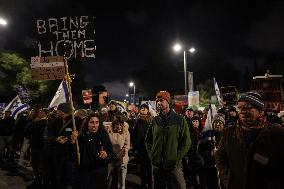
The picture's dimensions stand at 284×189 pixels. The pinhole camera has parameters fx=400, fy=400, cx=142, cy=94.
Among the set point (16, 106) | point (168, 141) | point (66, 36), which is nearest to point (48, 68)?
point (66, 36)

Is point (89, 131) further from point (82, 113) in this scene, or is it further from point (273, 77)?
point (273, 77)

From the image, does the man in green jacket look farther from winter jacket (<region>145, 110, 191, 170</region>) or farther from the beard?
the beard

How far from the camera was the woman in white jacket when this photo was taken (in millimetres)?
8398

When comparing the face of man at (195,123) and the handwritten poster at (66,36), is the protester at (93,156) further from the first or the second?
the face of man at (195,123)

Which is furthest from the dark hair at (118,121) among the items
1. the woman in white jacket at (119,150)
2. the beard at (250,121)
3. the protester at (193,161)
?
the beard at (250,121)

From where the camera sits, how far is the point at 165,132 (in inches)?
254

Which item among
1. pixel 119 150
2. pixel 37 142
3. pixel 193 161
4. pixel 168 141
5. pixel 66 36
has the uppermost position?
pixel 66 36

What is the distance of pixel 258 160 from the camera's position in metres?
3.51

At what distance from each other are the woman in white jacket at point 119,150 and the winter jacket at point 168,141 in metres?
1.92

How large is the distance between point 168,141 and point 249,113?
8.92 ft

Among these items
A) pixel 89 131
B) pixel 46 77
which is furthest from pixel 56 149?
pixel 89 131

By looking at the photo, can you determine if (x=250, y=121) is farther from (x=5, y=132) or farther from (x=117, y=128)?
(x=5, y=132)

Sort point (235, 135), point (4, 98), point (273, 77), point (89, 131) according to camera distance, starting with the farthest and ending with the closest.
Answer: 1. point (4, 98)
2. point (273, 77)
3. point (89, 131)
4. point (235, 135)

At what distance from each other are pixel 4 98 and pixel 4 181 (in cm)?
3173
